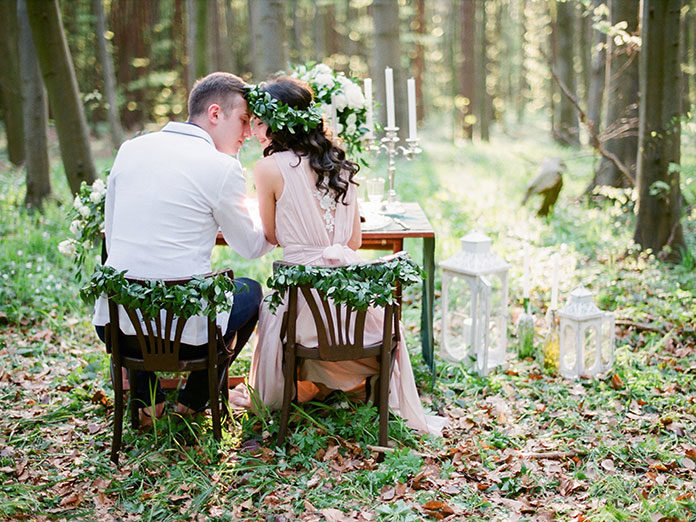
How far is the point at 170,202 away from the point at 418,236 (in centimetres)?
136

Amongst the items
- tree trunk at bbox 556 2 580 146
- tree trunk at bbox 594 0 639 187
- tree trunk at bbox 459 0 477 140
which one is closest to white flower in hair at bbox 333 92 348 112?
tree trunk at bbox 594 0 639 187

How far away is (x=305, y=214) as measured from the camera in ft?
11.0

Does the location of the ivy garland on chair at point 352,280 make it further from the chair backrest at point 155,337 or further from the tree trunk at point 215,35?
the tree trunk at point 215,35

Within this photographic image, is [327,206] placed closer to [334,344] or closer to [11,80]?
[334,344]


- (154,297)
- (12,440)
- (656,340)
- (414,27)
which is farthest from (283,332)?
(414,27)

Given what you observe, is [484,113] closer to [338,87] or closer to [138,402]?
[338,87]

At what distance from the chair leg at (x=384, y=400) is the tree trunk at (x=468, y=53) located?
13960 mm

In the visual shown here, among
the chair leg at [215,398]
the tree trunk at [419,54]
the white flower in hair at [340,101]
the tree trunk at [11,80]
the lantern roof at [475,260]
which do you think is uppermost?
the tree trunk at [419,54]

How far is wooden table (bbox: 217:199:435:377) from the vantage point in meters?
3.71

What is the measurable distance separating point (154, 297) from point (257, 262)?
359 centimetres

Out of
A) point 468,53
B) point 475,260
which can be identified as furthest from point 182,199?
point 468,53

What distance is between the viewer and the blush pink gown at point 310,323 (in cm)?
333

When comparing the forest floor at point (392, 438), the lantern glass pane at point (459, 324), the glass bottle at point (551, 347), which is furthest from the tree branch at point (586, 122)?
the glass bottle at point (551, 347)

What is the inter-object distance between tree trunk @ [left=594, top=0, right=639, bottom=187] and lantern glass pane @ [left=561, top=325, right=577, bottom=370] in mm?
3956
